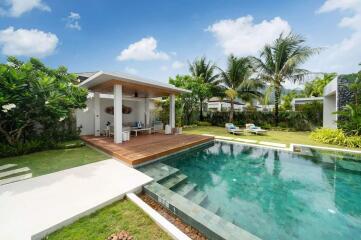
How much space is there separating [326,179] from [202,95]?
14159 millimetres

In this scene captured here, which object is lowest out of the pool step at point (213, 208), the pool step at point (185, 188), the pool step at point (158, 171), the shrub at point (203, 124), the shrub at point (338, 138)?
the pool step at point (213, 208)

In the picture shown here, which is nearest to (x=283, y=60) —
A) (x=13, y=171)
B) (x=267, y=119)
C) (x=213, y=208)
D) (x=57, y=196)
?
(x=267, y=119)

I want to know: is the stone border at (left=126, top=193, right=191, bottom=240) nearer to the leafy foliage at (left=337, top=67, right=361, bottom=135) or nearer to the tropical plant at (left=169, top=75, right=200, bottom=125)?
the leafy foliage at (left=337, top=67, right=361, bottom=135)

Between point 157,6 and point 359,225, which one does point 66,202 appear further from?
point 157,6

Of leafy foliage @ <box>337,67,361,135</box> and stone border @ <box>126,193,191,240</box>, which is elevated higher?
leafy foliage @ <box>337,67,361,135</box>

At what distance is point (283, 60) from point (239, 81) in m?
4.89

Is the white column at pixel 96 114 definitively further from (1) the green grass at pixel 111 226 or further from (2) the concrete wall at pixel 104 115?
(1) the green grass at pixel 111 226

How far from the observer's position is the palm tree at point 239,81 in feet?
60.5

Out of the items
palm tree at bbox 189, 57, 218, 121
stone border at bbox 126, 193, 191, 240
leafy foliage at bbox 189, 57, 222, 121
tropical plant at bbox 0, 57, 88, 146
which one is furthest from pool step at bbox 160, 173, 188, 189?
palm tree at bbox 189, 57, 218, 121

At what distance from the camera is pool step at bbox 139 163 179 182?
5.38 metres

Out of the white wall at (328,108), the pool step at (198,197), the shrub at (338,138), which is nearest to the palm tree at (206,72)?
the white wall at (328,108)

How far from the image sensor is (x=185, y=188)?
5.17 meters

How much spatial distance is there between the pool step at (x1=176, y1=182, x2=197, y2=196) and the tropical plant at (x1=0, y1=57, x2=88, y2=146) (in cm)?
652

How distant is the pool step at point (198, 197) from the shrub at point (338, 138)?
10.8 m
